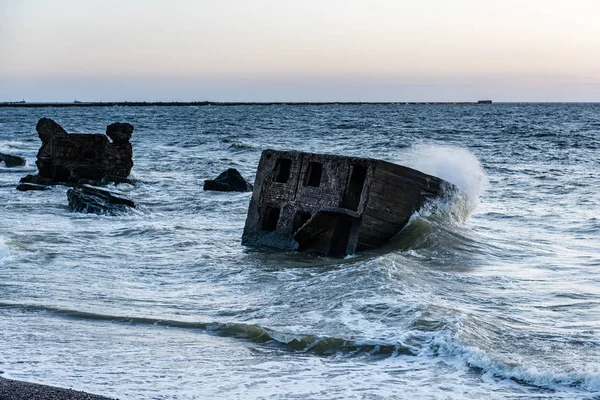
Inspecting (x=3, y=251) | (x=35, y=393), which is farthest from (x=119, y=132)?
(x=35, y=393)

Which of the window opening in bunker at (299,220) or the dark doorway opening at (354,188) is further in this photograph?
the window opening in bunker at (299,220)

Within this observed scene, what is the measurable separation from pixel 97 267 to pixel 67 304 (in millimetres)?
2226

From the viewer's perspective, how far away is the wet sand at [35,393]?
5444 millimetres

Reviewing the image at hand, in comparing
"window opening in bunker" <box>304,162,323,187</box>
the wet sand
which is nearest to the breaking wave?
the wet sand

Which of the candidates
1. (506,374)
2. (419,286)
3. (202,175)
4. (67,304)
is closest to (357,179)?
(419,286)

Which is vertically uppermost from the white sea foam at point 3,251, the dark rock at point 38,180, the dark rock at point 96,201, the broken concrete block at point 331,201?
the broken concrete block at point 331,201

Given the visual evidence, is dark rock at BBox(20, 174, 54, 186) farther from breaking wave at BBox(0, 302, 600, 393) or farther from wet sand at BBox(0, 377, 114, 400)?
wet sand at BBox(0, 377, 114, 400)

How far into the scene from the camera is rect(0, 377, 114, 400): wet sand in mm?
5444

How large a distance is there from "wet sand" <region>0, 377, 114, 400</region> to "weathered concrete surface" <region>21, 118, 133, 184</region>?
1607 cm

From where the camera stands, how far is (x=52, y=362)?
659 centimetres

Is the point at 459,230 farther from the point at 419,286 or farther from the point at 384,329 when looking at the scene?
the point at 384,329

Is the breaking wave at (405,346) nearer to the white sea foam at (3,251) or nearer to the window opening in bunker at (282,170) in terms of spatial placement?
the white sea foam at (3,251)

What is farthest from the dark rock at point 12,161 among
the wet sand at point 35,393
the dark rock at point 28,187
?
the wet sand at point 35,393

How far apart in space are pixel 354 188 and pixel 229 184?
9.43 meters
